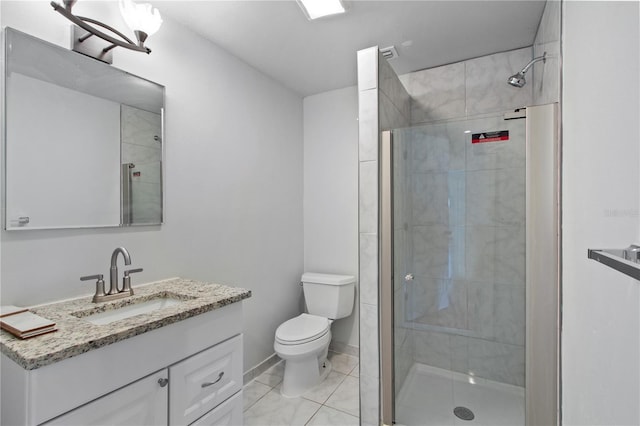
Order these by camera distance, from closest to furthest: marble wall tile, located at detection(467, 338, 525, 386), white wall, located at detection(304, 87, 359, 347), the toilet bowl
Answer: marble wall tile, located at detection(467, 338, 525, 386) → the toilet bowl → white wall, located at detection(304, 87, 359, 347)

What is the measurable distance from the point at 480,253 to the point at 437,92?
1.40 metres

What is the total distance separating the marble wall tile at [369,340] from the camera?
175cm

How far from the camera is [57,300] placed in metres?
1.29

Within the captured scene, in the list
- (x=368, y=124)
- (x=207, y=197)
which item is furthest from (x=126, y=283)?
(x=368, y=124)

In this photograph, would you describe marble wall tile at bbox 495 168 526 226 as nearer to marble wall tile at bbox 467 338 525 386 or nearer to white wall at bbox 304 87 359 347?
marble wall tile at bbox 467 338 525 386

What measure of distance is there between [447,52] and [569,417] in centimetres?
222

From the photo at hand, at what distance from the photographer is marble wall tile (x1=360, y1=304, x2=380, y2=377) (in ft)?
5.74

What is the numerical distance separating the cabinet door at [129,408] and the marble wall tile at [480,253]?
1623mm

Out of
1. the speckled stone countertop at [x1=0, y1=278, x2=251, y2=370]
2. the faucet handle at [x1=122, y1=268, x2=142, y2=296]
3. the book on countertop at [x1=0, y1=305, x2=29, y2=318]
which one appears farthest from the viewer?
the faucet handle at [x1=122, y1=268, x2=142, y2=296]

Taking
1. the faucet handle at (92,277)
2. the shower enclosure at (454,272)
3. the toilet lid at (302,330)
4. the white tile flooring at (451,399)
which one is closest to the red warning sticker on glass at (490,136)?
the shower enclosure at (454,272)

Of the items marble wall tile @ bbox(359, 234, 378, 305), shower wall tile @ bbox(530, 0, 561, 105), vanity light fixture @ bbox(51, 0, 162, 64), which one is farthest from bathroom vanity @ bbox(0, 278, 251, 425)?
shower wall tile @ bbox(530, 0, 561, 105)

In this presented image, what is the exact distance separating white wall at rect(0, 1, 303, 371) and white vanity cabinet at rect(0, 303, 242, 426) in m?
0.49

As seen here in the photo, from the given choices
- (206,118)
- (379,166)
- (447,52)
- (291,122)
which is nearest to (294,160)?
(291,122)

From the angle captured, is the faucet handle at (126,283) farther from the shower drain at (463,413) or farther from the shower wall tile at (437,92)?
the shower wall tile at (437,92)
